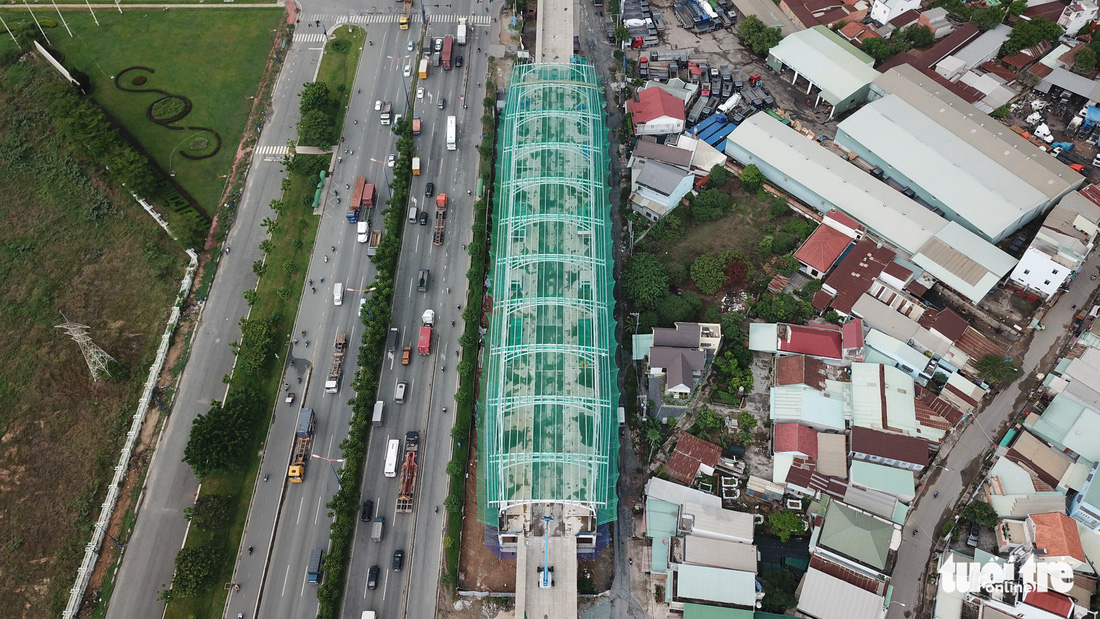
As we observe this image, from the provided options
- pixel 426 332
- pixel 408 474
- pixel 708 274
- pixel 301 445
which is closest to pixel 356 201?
pixel 426 332

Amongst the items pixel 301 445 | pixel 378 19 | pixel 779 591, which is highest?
pixel 378 19

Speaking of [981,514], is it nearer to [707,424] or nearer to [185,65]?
[707,424]

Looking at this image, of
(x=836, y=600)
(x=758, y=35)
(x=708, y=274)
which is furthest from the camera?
(x=758, y=35)

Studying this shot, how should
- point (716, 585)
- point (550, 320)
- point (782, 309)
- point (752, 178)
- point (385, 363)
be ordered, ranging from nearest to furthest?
point (716, 585) < point (550, 320) < point (385, 363) < point (782, 309) < point (752, 178)

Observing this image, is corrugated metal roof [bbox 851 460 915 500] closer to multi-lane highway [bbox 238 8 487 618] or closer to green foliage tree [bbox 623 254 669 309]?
green foliage tree [bbox 623 254 669 309]

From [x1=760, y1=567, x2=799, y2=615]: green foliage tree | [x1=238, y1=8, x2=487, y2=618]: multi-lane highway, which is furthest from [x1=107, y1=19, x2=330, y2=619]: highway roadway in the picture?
[x1=760, y1=567, x2=799, y2=615]: green foliage tree

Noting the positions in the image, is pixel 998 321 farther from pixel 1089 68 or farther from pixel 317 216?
pixel 317 216
